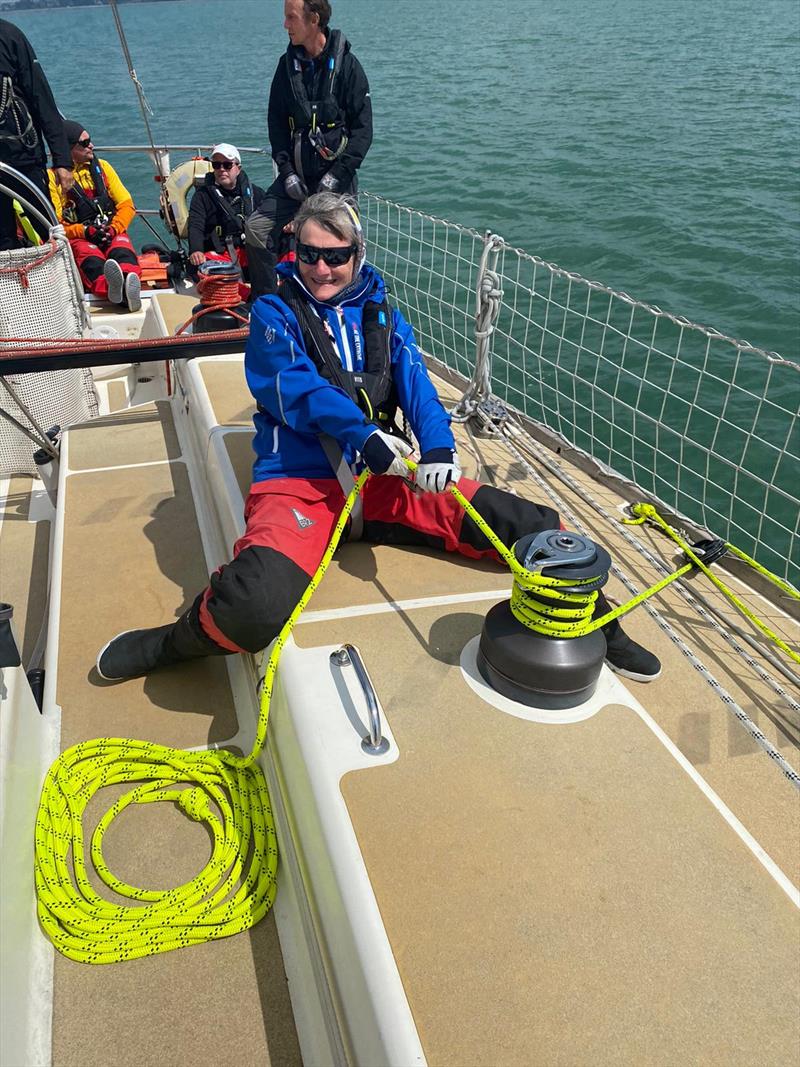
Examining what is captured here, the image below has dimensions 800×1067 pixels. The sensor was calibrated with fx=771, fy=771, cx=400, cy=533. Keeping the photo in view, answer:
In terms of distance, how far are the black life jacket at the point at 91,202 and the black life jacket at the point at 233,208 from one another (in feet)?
5.08

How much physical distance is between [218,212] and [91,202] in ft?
5.59

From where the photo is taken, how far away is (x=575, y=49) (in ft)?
86.6

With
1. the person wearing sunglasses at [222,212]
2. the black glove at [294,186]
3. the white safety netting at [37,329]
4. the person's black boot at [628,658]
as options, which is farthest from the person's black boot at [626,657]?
the person wearing sunglasses at [222,212]

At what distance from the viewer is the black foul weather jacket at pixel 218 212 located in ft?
Answer: 22.8

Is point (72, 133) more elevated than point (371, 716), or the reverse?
point (72, 133)

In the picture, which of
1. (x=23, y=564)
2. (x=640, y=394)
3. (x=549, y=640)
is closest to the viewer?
(x=549, y=640)

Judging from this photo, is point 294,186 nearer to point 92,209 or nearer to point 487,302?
point 487,302

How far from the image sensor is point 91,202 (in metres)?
7.78

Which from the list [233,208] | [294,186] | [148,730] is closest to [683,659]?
[148,730]

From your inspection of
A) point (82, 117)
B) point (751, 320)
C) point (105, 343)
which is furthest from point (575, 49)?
point (105, 343)

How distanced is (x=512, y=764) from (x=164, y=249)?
8078 mm

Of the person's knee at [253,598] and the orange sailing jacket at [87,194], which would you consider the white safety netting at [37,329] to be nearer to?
the person's knee at [253,598]

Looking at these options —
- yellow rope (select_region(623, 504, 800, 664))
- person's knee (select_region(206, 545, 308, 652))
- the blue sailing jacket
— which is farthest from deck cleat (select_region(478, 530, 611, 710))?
the blue sailing jacket

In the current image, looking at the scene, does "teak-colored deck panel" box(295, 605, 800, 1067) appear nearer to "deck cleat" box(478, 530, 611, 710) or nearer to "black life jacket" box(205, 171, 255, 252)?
"deck cleat" box(478, 530, 611, 710)
